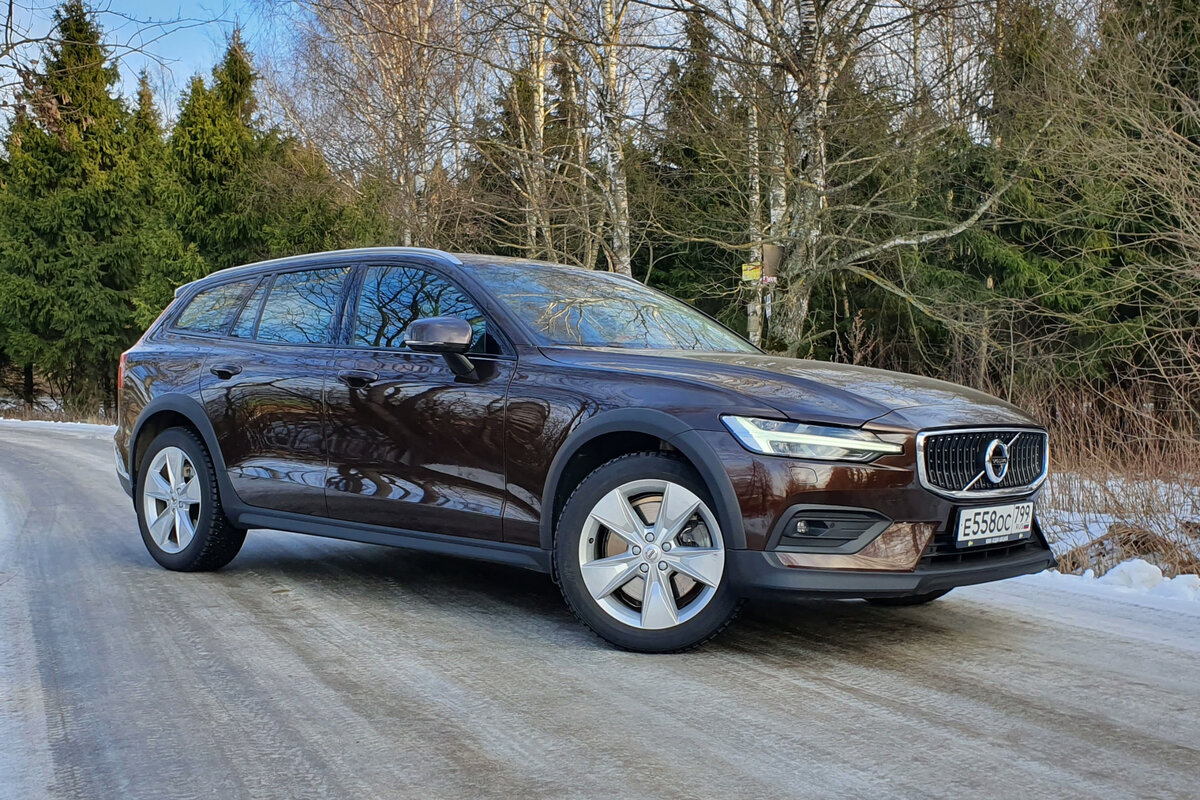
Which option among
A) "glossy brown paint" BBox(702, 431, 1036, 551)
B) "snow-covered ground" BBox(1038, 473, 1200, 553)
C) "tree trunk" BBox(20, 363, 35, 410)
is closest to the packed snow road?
"glossy brown paint" BBox(702, 431, 1036, 551)

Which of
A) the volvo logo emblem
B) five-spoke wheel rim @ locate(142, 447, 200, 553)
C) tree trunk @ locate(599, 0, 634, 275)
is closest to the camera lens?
the volvo logo emblem

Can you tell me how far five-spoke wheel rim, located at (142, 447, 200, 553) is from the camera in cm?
617

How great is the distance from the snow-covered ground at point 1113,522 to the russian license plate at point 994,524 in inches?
49.0

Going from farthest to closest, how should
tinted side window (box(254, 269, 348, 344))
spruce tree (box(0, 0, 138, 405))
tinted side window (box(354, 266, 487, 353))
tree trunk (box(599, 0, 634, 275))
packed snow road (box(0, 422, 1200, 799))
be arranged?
spruce tree (box(0, 0, 138, 405))
tree trunk (box(599, 0, 634, 275))
tinted side window (box(254, 269, 348, 344))
tinted side window (box(354, 266, 487, 353))
packed snow road (box(0, 422, 1200, 799))

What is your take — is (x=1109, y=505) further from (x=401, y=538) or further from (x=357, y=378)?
(x=357, y=378)

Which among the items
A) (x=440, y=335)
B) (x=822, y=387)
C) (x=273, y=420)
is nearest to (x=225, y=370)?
(x=273, y=420)

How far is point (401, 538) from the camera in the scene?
513cm

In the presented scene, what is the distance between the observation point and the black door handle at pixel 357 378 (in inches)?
208

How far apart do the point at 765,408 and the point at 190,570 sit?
12.2ft

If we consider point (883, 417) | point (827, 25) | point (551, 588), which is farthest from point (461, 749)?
point (827, 25)

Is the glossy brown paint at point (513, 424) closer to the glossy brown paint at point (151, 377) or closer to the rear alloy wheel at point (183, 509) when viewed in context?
the glossy brown paint at point (151, 377)

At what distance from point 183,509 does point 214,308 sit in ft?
3.97

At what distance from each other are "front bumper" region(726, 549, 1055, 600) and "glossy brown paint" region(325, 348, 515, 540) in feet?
3.97

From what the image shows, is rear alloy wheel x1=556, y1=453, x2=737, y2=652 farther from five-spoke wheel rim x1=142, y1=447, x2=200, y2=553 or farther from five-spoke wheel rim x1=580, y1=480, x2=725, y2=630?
five-spoke wheel rim x1=142, y1=447, x2=200, y2=553
